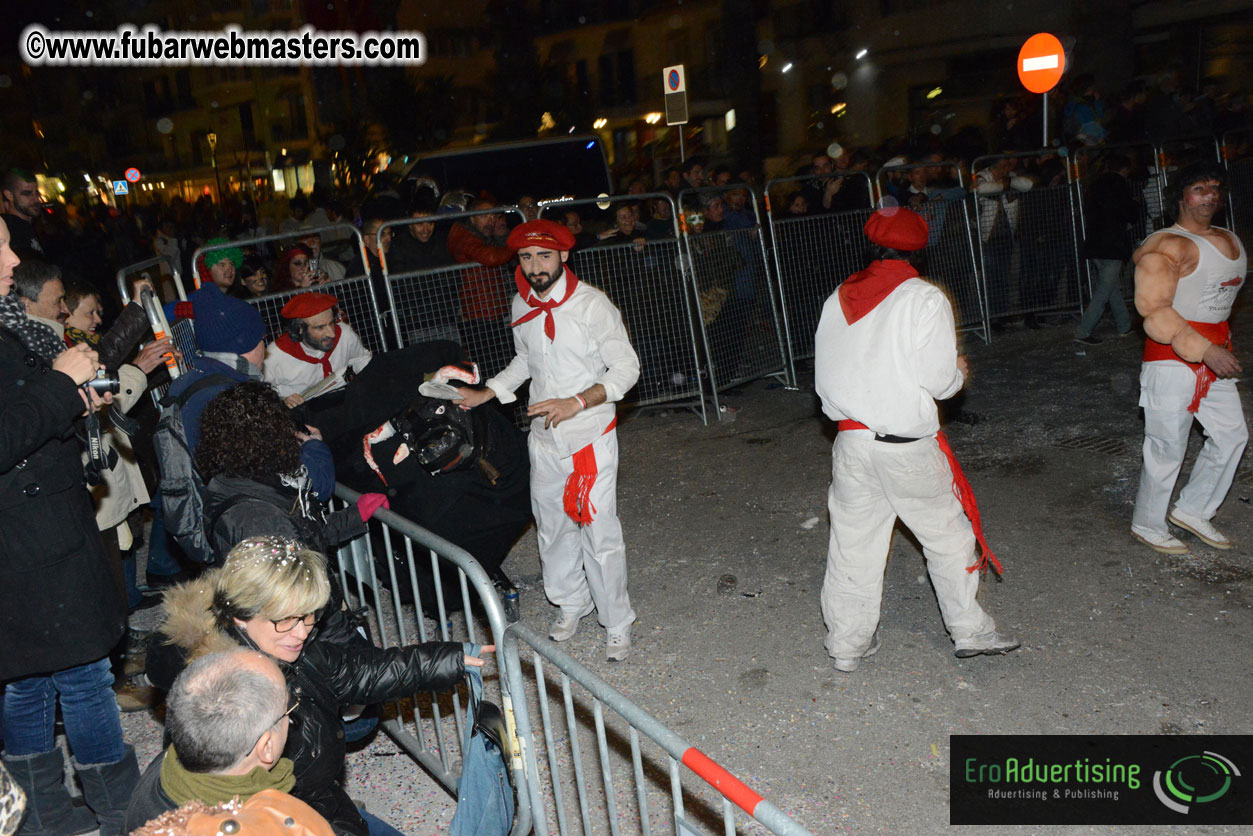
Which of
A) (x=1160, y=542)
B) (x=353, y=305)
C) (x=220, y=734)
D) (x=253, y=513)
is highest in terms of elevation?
(x=353, y=305)

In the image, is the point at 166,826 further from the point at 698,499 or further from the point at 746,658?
the point at 698,499

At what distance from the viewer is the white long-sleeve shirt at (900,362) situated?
3.71 m

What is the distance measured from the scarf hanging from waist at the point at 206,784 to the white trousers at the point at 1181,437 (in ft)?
15.2

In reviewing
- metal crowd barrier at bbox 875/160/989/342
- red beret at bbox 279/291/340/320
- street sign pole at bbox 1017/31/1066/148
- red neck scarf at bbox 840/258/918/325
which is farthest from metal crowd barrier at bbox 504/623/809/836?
street sign pole at bbox 1017/31/1066/148

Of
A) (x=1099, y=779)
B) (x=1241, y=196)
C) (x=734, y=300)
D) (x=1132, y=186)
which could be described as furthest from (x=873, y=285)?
(x=1241, y=196)

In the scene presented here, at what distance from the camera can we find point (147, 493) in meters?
4.89

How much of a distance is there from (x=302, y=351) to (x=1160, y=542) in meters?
5.02

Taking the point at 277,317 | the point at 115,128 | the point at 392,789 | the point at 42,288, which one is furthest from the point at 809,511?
the point at 115,128

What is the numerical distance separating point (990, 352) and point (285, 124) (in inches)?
1398

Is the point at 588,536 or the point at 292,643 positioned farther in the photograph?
the point at 588,536

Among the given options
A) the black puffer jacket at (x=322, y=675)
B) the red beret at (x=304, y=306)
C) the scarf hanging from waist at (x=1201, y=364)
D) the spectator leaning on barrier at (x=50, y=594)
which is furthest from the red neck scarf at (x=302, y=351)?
the scarf hanging from waist at (x=1201, y=364)

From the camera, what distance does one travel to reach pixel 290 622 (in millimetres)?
2598

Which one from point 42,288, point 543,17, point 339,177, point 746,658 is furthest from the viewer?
point 543,17

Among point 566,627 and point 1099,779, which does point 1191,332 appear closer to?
point 1099,779
